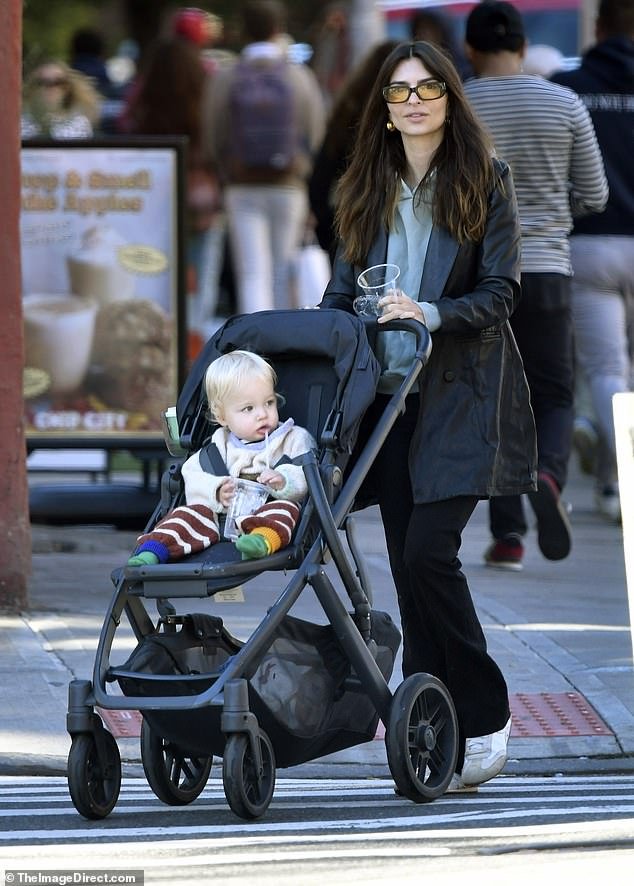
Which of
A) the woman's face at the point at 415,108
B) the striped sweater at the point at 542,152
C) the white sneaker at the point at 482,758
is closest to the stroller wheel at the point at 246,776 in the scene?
the white sneaker at the point at 482,758

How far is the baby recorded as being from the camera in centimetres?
521

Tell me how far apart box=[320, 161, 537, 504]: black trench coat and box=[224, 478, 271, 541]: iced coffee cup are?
53cm

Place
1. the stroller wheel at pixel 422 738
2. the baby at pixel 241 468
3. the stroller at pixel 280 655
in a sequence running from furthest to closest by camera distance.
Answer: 1. the stroller wheel at pixel 422 738
2. the baby at pixel 241 468
3. the stroller at pixel 280 655

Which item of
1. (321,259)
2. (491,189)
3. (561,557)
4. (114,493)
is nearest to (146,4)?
(321,259)

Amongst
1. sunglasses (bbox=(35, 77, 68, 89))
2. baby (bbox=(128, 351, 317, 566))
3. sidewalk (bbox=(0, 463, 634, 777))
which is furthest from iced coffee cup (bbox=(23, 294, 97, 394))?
baby (bbox=(128, 351, 317, 566))

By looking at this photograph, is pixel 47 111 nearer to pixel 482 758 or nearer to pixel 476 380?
pixel 476 380

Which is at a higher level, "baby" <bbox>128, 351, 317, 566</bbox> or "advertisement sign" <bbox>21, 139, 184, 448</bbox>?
"baby" <bbox>128, 351, 317, 566</bbox>

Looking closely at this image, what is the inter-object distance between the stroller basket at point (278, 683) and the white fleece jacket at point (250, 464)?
0.34 m

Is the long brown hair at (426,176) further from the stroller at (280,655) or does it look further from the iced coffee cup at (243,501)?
the iced coffee cup at (243,501)

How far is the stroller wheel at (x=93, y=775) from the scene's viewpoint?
514 cm

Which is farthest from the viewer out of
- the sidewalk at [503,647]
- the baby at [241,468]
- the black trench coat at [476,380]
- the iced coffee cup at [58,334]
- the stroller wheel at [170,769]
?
the iced coffee cup at [58,334]

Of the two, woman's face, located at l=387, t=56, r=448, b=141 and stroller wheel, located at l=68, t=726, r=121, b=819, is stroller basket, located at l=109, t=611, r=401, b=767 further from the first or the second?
woman's face, located at l=387, t=56, r=448, b=141

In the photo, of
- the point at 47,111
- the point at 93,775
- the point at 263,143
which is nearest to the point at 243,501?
the point at 93,775

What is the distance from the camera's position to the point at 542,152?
8641 mm
